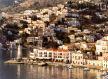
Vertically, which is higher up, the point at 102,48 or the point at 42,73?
the point at 102,48

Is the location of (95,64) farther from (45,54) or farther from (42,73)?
(45,54)

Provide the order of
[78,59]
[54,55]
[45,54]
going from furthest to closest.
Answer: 1. [45,54]
2. [54,55]
3. [78,59]

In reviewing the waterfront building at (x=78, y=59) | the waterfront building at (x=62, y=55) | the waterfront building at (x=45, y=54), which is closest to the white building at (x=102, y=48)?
the waterfront building at (x=62, y=55)

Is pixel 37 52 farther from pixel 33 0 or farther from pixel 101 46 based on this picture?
pixel 33 0

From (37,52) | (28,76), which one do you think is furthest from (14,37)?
(28,76)

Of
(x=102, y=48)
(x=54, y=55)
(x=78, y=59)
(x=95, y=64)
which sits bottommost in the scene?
(x=95, y=64)

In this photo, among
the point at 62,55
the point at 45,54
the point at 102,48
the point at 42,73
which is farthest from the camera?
the point at 102,48

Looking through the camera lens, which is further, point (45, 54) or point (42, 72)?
point (45, 54)

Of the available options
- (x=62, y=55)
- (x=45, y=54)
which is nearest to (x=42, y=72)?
(x=62, y=55)
